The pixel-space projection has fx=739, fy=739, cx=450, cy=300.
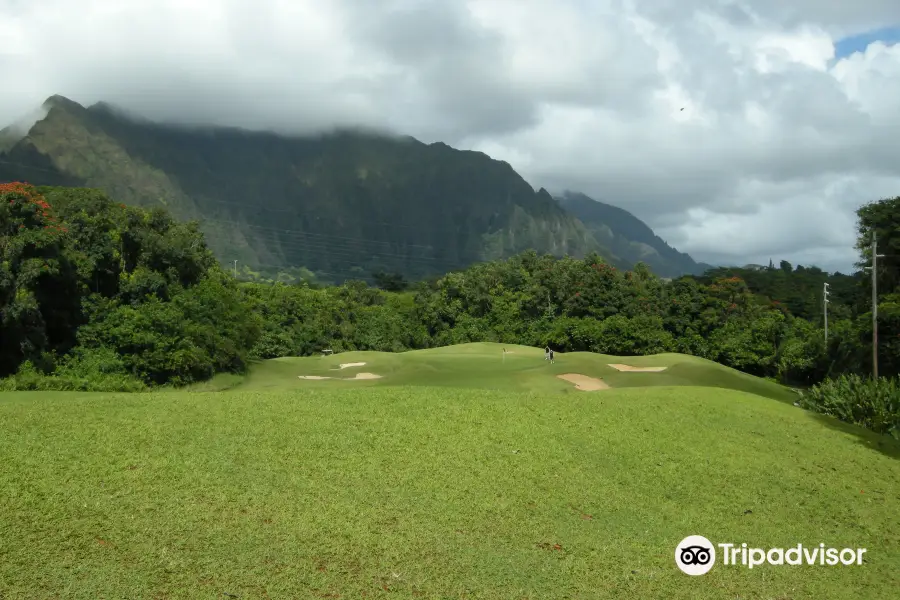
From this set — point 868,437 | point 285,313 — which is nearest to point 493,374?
point 868,437

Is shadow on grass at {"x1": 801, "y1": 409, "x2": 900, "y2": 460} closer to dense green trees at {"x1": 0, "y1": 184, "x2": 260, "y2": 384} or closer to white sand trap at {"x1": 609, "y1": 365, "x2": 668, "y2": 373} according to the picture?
white sand trap at {"x1": 609, "y1": 365, "x2": 668, "y2": 373}

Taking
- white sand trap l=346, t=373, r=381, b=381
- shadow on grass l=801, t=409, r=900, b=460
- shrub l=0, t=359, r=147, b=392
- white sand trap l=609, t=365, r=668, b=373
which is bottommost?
shadow on grass l=801, t=409, r=900, b=460

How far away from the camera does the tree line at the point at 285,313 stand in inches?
1205

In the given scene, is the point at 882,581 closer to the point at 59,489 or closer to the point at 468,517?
the point at 468,517

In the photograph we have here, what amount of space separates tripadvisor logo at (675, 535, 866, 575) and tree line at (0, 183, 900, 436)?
23.5 m

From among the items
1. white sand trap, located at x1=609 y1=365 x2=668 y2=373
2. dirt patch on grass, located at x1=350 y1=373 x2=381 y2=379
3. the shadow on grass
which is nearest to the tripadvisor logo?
the shadow on grass

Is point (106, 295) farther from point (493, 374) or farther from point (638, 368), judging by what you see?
point (638, 368)

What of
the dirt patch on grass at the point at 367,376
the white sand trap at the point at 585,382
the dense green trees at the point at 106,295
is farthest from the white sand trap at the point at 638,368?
the dense green trees at the point at 106,295

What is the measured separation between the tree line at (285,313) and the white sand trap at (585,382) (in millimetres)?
13862

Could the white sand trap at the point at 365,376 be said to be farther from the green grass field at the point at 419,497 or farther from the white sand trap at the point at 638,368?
the green grass field at the point at 419,497

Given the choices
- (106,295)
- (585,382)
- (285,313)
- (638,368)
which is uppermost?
(106,295)

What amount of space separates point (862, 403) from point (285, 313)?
180 feet

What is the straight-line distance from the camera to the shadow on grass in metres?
20.0

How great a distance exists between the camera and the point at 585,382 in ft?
97.7
